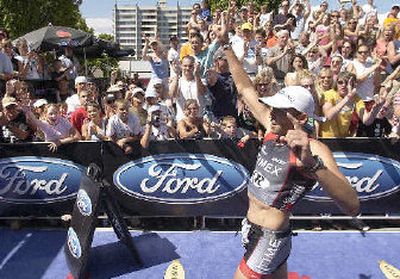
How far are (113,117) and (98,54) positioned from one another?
41.0 feet

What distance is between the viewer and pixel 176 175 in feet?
23.3

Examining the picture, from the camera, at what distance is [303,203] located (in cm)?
726

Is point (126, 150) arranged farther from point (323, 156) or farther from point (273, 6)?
point (273, 6)

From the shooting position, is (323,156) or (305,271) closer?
(323,156)

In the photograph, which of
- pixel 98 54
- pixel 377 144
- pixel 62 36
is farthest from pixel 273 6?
pixel 377 144

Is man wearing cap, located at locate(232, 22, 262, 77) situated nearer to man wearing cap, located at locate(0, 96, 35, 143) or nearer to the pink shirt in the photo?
the pink shirt

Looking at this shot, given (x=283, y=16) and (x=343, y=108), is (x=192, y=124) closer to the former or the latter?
(x=343, y=108)

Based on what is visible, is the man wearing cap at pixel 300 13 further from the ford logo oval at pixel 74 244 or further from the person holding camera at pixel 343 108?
the ford logo oval at pixel 74 244

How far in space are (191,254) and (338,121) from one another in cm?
286

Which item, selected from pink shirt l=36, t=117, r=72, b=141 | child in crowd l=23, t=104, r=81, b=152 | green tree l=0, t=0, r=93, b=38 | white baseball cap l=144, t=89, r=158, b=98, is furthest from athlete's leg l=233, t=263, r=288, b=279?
green tree l=0, t=0, r=93, b=38

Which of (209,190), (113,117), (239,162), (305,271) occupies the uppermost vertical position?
(113,117)

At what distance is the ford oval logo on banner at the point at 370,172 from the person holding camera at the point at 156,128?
2.38 metres

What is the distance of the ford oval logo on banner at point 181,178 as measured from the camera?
278 inches

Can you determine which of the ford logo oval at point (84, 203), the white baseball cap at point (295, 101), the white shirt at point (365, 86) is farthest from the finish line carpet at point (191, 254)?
the white baseball cap at point (295, 101)
